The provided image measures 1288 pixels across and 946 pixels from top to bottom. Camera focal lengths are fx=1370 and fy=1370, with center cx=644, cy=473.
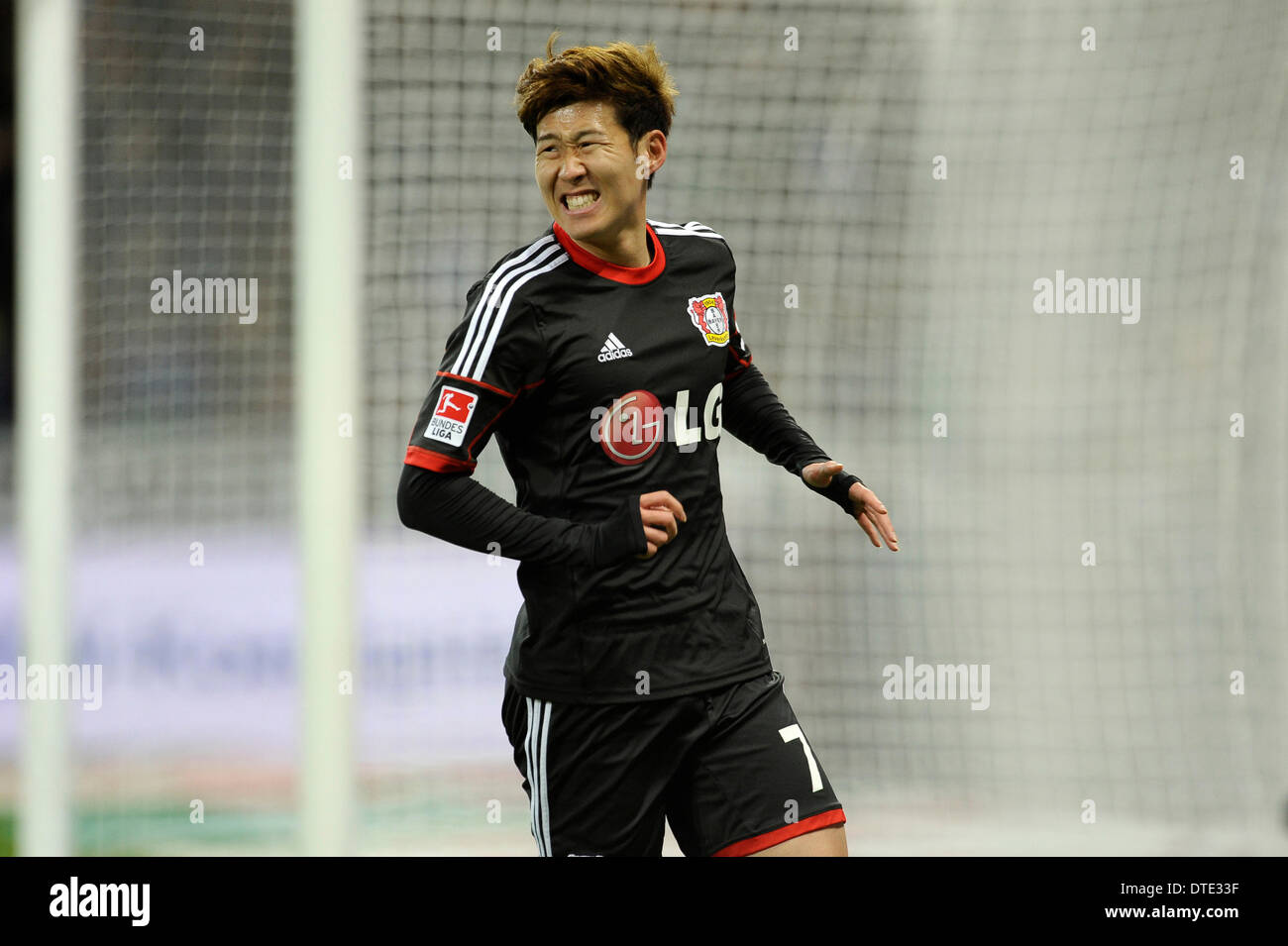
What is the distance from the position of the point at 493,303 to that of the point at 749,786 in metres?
1.03

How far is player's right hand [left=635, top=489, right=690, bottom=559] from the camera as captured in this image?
2410mm

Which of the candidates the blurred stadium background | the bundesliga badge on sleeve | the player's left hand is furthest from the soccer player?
the blurred stadium background

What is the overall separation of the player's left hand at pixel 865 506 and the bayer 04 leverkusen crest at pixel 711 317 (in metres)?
0.33

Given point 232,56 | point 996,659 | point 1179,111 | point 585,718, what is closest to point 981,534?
point 996,659

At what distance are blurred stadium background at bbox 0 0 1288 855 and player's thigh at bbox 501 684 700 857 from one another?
2.08 m

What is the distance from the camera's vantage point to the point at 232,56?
466 centimetres

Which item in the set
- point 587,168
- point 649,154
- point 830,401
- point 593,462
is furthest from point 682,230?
point 830,401

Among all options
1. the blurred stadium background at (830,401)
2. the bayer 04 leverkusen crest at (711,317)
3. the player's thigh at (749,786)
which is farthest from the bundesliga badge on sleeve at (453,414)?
the blurred stadium background at (830,401)

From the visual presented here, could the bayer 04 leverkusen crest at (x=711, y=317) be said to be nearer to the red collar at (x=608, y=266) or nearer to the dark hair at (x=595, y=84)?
the red collar at (x=608, y=266)

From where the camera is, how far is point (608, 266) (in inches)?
102

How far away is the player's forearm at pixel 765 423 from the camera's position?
9.59ft

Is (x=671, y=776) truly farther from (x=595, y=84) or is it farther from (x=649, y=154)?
(x=595, y=84)
